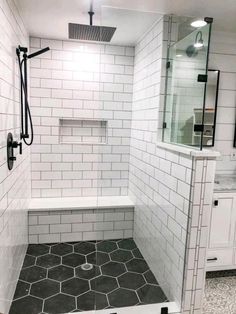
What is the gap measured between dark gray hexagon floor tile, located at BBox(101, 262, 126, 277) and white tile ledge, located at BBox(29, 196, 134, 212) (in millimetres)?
698

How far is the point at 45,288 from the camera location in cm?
227

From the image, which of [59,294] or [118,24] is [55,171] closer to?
[59,294]

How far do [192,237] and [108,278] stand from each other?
1021 mm

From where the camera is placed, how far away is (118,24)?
8.27 feet

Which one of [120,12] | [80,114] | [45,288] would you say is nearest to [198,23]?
[120,12]

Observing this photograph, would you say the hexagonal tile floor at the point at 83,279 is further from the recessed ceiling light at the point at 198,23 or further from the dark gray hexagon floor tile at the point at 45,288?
the recessed ceiling light at the point at 198,23

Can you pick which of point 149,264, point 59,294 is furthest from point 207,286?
point 59,294

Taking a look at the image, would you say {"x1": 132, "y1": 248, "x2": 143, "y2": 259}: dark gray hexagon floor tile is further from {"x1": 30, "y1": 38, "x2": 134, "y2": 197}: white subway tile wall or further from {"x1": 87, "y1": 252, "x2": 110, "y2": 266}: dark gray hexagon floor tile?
{"x1": 30, "y1": 38, "x2": 134, "y2": 197}: white subway tile wall

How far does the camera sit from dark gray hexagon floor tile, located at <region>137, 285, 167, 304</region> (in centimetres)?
212

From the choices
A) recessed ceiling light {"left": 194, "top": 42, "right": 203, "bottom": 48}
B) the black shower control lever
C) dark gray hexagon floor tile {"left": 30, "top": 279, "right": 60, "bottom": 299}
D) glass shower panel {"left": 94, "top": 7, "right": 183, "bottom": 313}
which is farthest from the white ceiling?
dark gray hexagon floor tile {"left": 30, "top": 279, "right": 60, "bottom": 299}

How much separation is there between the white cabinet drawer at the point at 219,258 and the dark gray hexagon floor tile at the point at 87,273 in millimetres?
1073

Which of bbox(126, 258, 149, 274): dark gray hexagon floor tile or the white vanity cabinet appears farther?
bbox(126, 258, 149, 274): dark gray hexagon floor tile

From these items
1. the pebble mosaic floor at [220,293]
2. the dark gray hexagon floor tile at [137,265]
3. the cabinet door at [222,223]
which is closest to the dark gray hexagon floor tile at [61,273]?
the dark gray hexagon floor tile at [137,265]

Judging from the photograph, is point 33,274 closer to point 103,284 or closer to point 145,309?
point 103,284
